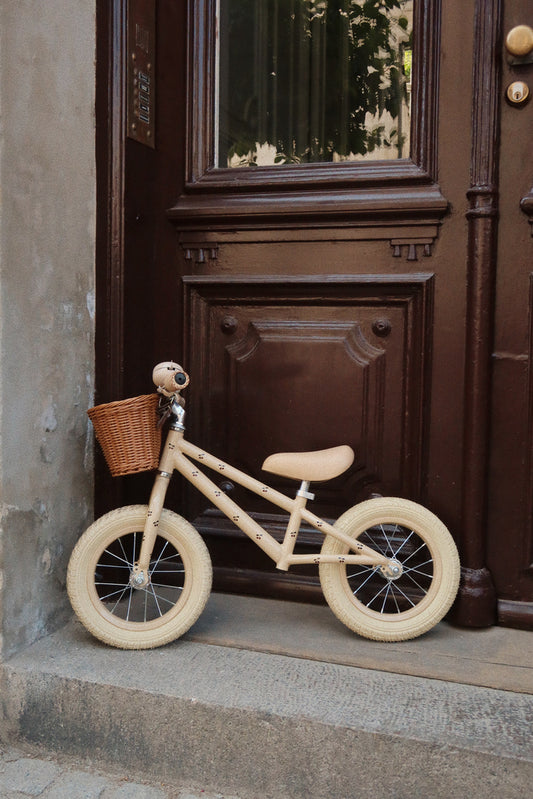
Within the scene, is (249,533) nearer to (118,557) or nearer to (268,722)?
(118,557)

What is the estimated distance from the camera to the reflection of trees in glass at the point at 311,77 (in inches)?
103

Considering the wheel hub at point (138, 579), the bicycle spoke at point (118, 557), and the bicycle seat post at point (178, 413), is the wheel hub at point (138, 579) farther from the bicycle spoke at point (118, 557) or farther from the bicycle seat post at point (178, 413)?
the bicycle seat post at point (178, 413)

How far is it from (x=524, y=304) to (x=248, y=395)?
3.08ft

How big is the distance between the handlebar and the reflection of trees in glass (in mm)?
853

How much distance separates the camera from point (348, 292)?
2.65 meters

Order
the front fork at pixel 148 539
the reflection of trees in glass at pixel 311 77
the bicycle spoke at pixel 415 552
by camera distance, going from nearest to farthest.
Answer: the front fork at pixel 148 539 → the bicycle spoke at pixel 415 552 → the reflection of trees in glass at pixel 311 77

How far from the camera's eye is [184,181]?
280 centimetres

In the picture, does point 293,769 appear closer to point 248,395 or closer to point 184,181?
Answer: point 248,395

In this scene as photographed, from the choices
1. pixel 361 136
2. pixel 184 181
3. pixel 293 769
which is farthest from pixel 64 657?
pixel 361 136

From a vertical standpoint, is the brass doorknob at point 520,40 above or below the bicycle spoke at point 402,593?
above

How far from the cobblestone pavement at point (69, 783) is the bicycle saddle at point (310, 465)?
0.88 meters

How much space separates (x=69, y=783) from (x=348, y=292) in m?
1.64

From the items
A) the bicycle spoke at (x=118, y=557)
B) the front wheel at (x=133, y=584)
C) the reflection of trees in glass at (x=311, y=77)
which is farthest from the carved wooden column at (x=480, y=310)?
the bicycle spoke at (x=118, y=557)

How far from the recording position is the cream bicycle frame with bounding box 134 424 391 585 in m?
2.39
